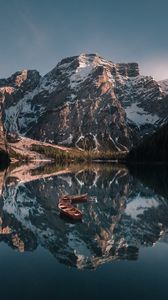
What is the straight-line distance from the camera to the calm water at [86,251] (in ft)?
106

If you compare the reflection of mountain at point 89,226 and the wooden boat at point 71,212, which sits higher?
the wooden boat at point 71,212

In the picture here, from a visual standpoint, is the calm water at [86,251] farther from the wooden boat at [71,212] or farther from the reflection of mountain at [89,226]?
the wooden boat at [71,212]

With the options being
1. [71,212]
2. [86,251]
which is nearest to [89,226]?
[71,212]

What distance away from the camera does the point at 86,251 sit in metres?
44.8

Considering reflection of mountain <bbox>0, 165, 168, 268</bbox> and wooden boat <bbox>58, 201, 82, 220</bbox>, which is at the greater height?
wooden boat <bbox>58, 201, 82, 220</bbox>

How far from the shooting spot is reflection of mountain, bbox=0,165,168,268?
44.9 metres

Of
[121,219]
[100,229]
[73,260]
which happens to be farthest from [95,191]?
[73,260]

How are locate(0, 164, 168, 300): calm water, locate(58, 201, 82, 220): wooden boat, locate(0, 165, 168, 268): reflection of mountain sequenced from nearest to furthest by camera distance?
locate(0, 164, 168, 300): calm water → locate(0, 165, 168, 268): reflection of mountain → locate(58, 201, 82, 220): wooden boat

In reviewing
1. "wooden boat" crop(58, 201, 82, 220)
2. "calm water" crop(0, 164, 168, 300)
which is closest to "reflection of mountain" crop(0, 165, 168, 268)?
"calm water" crop(0, 164, 168, 300)

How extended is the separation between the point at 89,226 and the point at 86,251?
597 inches

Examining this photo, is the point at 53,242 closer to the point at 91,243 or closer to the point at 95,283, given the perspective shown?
the point at 91,243

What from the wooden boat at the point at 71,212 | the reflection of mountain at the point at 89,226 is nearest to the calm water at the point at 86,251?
the reflection of mountain at the point at 89,226

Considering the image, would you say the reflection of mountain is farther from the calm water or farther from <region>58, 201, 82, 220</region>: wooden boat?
<region>58, 201, 82, 220</region>: wooden boat

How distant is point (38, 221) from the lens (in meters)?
64.8
